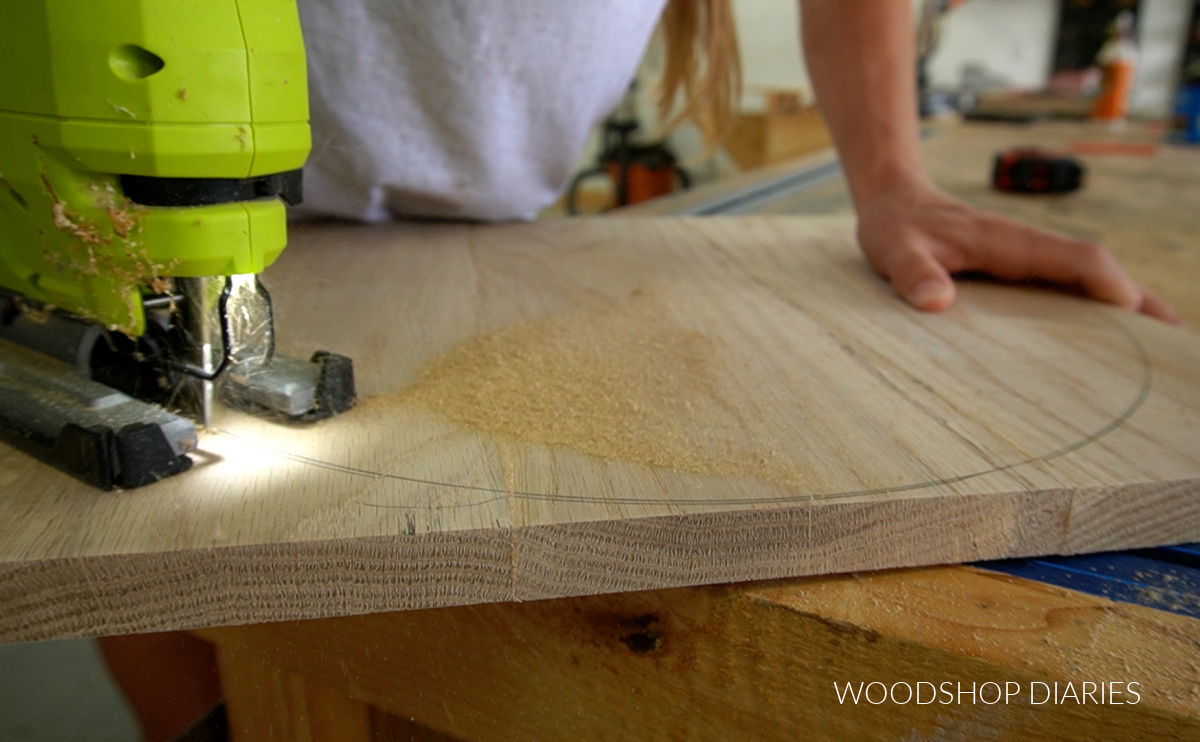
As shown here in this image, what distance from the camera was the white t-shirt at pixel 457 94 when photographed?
1013 mm

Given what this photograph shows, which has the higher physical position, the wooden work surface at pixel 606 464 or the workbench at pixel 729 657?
the wooden work surface at pixel 606 464

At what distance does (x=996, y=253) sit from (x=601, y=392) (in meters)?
0.65

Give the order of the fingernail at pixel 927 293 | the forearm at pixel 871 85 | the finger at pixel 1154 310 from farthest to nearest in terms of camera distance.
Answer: the forearm at pixel 871 85 → the finger at pixel 1154 310 → the fingernail at pixel 927 293

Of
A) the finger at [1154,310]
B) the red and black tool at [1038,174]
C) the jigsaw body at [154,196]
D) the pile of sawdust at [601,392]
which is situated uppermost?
the jigsaw body at [154,196]

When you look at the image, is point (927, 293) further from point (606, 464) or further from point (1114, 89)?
point (1114, 89)

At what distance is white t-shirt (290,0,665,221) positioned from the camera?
1.01 metres

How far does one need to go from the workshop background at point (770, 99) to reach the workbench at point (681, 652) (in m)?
0.08

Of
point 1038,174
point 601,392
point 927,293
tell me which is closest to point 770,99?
point 1038,174

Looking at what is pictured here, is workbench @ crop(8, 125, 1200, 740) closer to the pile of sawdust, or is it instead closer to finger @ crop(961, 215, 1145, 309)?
the pile of sawdust

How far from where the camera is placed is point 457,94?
117cm

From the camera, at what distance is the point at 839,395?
745mm

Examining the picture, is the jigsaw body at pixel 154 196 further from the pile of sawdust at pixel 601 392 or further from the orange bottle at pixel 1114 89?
the orange bottle at pixel 1114 89

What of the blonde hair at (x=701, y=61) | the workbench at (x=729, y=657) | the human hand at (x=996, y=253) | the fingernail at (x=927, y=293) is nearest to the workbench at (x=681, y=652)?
the workbench at (x=729, y=657)

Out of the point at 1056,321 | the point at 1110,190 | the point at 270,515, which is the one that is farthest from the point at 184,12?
the point at 1110,190
